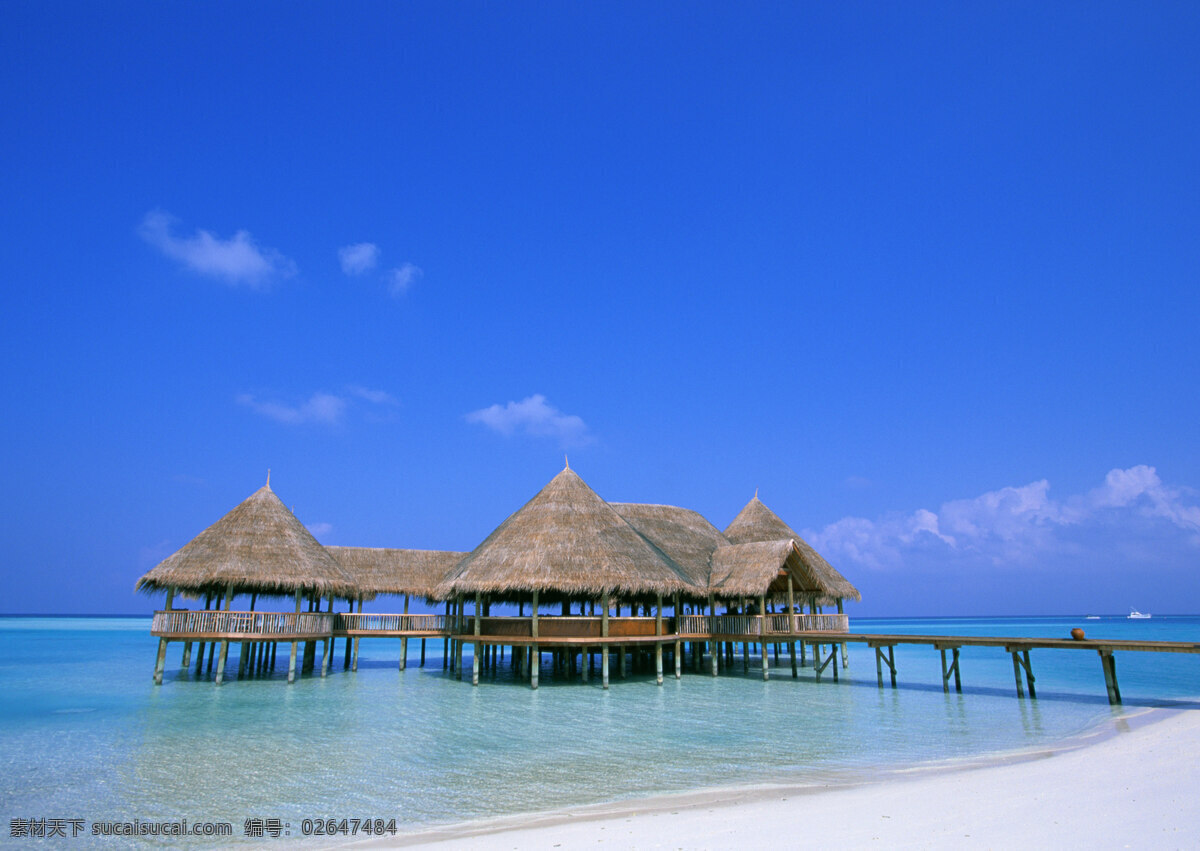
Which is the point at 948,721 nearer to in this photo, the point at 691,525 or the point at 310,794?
the point at 310,794

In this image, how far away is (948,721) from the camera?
1425cm

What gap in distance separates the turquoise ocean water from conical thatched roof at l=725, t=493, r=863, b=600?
12.2 ft

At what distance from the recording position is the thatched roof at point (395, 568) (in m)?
24.2

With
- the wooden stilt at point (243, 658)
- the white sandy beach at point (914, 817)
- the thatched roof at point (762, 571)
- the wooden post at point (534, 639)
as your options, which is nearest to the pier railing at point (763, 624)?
the thatched roof at point (762, 571)

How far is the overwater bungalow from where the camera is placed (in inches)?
762

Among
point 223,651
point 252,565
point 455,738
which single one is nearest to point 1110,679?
point 455,738

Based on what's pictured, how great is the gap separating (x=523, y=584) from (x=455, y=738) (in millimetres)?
6512

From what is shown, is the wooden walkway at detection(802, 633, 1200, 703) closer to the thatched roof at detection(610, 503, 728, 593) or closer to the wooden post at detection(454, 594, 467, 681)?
the thatched roof at detection(610, 503, 728, 593)

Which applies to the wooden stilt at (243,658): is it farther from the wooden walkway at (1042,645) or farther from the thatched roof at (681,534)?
the wooden walkway at (1042,645)

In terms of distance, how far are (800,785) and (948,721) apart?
270 inches

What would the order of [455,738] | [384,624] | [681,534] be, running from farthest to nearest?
1. [681,534]
2. [384,624]
3. [455,738]

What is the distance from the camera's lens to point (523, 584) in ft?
62.0

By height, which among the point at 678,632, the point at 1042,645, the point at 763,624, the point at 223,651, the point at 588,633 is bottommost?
the point at 223,651

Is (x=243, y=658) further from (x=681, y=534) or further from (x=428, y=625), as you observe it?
(x=681, y=534)
